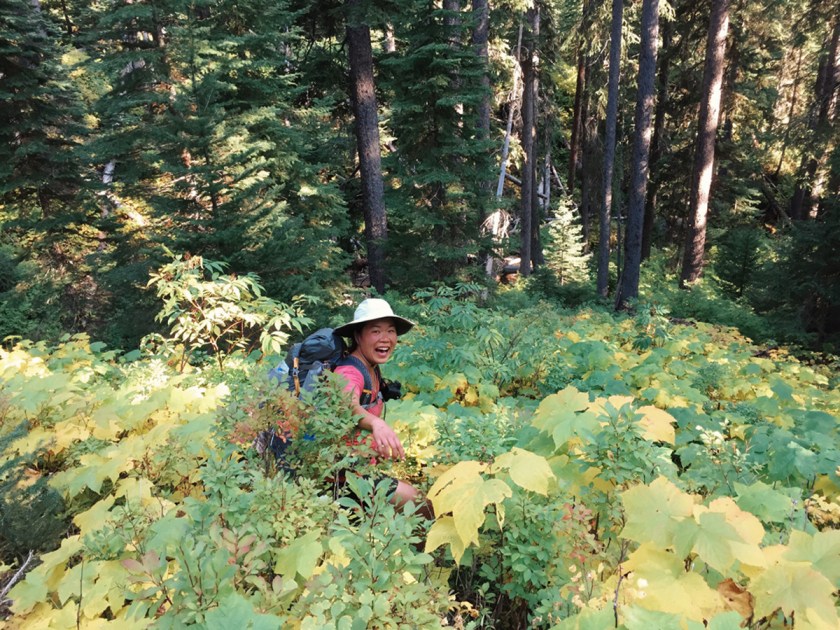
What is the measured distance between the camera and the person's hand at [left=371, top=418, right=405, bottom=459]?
253 centimetres

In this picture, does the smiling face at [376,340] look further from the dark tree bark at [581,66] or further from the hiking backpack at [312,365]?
the dark tree bark at [581,66]

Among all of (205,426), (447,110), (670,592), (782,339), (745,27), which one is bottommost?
(782,339)

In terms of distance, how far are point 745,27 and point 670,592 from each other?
22.0 meters

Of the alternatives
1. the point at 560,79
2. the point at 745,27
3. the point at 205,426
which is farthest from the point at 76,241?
the point at 560,79

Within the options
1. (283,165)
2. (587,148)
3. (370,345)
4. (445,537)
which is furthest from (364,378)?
(587,148)

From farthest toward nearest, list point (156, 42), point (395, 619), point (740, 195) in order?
point (740, 195), point (156, 42), point (395, 619)

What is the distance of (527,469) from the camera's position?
2.01 meters

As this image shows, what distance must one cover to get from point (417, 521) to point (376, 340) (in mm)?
1561

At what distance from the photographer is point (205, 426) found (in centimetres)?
314

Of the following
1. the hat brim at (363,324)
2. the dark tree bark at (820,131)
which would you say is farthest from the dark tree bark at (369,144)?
the dark tree bark at (820,131)

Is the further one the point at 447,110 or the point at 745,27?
the point at 745,27

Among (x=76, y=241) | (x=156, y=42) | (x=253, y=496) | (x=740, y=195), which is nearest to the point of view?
(x=253, y=496)

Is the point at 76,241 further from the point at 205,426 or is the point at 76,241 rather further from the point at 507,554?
the point at 507,554

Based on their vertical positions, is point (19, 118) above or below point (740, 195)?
above
